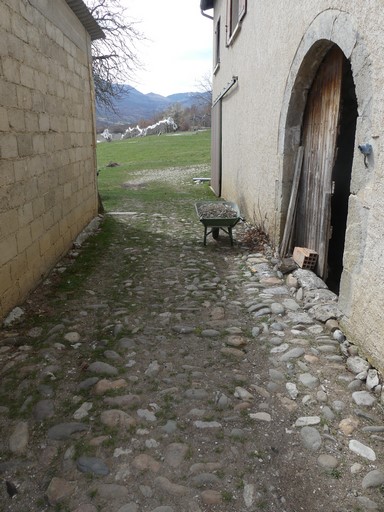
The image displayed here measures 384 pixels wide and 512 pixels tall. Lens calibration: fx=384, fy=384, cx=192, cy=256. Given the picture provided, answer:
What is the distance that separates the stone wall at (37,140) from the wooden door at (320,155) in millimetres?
3354

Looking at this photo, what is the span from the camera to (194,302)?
427 cm

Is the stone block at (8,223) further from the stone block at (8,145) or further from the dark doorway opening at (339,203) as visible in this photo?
the dark doorway opening at (339,203)

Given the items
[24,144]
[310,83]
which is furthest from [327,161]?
[24,144]

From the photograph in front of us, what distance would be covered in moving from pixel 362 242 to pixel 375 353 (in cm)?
86

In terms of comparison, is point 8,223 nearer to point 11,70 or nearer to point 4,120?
point 4,120

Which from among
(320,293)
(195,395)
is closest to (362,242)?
(320,293)

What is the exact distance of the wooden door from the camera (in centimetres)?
419

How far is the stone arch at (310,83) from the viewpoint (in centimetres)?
297

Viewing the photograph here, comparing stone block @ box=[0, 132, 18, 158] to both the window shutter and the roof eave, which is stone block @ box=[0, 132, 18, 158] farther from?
the window shutter

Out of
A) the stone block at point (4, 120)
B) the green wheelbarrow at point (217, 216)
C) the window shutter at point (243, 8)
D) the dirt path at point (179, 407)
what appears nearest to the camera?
the dirt path at point (179, 407)

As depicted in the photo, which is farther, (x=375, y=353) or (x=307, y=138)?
(x=307, y=138)

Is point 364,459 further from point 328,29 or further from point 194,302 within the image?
point 328,29

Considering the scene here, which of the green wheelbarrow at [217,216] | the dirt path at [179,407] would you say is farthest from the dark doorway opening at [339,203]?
the green wheelbarrow at [217,216]

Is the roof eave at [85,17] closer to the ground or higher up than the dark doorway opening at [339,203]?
higher up
